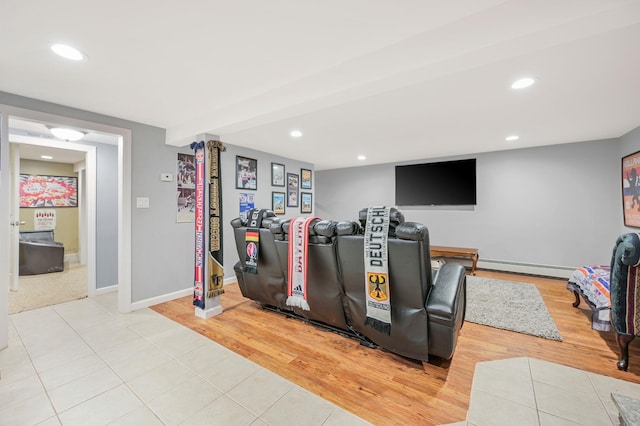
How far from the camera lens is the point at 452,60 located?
162 centimetres

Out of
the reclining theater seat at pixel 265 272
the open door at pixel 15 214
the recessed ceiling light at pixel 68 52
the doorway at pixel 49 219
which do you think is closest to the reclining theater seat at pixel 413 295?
the reclining theater seat at pixel 265 272

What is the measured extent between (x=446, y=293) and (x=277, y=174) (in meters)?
3.91

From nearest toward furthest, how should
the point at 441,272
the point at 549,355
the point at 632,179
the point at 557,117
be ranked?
1. the point at 549,355
2. the point at 441,272
3. the point at 557,117
4. the point at 632,179

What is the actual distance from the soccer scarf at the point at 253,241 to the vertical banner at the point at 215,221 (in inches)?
15.3

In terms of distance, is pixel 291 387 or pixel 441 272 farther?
pixel 441 272

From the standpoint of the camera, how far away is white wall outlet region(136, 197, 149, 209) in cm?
318

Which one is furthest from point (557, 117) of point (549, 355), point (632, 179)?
point (549, 355)

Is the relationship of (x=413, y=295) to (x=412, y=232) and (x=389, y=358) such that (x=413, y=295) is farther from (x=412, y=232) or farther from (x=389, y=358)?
(x=389, y=358)

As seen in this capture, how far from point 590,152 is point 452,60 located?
14.1ft

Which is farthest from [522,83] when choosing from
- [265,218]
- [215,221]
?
[215,221]

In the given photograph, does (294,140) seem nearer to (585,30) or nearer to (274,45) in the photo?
(274,45)

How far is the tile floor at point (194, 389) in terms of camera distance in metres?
1.52

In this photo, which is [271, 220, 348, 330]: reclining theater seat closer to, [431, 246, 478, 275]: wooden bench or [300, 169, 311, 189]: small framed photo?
[431, 246, 478, 275]: wooden bench

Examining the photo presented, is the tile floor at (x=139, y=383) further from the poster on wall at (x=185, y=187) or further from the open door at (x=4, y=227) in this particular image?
the poster on wall at (x=185, y=187)
